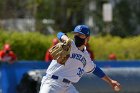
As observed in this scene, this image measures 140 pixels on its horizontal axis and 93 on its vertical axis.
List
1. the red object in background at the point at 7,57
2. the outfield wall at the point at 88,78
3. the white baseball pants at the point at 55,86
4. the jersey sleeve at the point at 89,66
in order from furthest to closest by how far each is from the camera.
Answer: the red object in background at the point at 7,57
the outfield wall at the point at 88,78
the jersey sleeve at the point at 89,66
the white baseball pants at the point at 55,86

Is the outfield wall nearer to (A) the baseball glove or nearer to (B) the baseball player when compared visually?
(B) the baseball player

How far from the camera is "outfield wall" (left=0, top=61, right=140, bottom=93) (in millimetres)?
11172

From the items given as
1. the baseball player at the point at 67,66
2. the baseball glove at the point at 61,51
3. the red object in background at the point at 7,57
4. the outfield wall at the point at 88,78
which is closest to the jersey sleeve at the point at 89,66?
the baseball player at the point at 67,66

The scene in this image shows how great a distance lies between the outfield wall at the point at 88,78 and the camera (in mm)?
11172

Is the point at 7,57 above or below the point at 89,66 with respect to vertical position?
below

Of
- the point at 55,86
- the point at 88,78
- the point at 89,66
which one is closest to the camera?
the point at 55,86

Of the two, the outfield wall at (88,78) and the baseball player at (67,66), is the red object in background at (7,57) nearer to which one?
the outfield wall at (88,78)

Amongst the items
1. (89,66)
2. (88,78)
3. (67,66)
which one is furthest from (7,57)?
(67,66)

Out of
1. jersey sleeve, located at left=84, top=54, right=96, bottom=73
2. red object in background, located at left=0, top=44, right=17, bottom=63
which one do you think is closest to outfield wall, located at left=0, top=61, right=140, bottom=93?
red object in background, located at left=0, top=44, right=17, bottom=63

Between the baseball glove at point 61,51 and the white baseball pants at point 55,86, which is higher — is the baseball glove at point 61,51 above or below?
above

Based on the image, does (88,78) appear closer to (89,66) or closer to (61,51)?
(89,66)

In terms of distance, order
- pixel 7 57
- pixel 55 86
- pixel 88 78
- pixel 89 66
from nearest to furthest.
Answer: pixel 55 86 < pixel 89 66 < pixel 88 78 < pixel 7 57

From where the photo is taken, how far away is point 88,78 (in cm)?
1114

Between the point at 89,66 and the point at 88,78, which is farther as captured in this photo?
the point at 88,78
